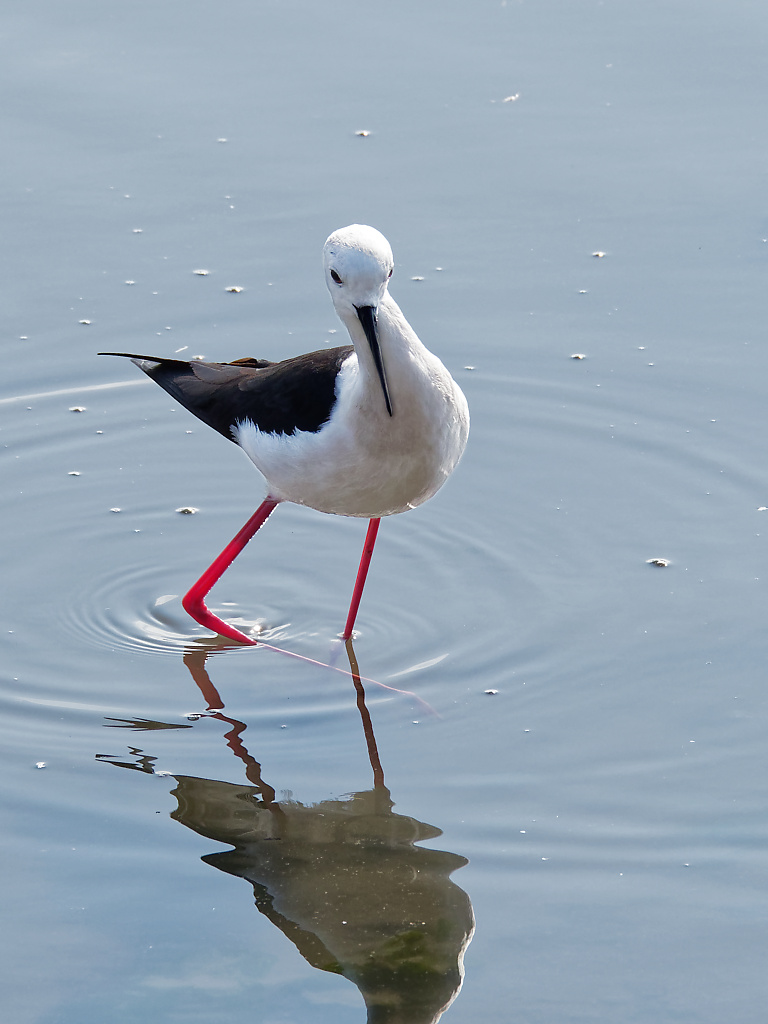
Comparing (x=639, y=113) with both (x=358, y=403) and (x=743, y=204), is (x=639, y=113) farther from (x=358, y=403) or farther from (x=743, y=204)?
(x=358, y=403)

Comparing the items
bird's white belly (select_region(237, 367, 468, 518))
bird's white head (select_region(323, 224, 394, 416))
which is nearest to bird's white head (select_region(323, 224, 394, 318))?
bird's white head (select_region(323, 224, 394, 416))

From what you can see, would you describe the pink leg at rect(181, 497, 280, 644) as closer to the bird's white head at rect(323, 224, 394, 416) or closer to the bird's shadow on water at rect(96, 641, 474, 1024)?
the bird's shadow on water at rect(96, 641, 474, 1024)

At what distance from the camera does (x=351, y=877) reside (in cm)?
374

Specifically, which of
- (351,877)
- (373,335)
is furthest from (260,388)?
(351,877)

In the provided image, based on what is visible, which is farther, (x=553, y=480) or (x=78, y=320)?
(x=78, y=320)

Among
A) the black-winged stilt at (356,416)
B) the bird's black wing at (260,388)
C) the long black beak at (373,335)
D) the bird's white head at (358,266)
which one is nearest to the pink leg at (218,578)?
the black-winged stilt at (356,416)

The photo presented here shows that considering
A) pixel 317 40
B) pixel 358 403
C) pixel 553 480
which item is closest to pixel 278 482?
pixel 358 403

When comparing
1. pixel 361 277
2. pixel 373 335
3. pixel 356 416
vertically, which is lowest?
pixel 356 416

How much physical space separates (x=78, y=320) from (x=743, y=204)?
304 centimetres

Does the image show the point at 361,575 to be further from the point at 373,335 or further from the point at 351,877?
the point at 351,877

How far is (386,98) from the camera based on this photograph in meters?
7.68

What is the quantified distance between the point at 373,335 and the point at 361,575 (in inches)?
41.5

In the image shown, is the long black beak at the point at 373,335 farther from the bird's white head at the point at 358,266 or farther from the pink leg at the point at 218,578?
the pink leg at the point at 218,578

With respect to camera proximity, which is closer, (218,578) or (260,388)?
→ (260,388)
